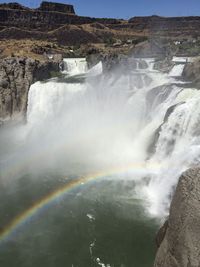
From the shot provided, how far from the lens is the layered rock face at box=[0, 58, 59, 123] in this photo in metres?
30.5

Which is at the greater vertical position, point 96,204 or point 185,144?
point 185,144

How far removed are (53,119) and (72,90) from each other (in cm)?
252

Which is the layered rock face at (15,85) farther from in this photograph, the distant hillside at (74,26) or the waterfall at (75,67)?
the distant hillside at (74,26)

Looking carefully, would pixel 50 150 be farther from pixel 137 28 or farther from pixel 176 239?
pixel 137 28

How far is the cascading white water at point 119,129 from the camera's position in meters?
17.1

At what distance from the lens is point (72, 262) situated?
39.9 feet

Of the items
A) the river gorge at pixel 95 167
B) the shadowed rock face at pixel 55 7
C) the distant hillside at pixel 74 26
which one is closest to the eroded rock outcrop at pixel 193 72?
the river gorge at pixel 95 167

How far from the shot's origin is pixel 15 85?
31.1 m

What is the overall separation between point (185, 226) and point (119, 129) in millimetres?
17933

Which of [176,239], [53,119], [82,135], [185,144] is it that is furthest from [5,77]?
[176,239]

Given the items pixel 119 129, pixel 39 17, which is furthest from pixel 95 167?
pixel 39 17

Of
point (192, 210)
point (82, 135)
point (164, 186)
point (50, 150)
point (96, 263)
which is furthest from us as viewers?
point (82, 135)

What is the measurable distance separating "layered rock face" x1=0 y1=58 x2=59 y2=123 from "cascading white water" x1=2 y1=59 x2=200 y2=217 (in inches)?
31.2

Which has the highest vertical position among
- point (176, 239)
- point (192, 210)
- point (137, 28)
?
point (192, 210)
